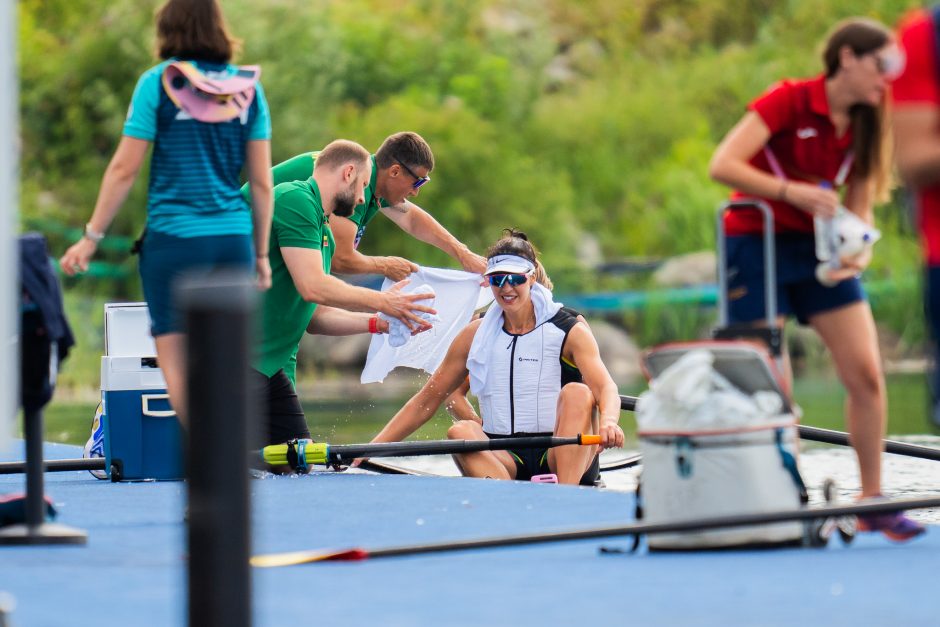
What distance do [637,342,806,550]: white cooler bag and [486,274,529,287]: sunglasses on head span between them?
116 inches

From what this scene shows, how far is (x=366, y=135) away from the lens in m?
38.4

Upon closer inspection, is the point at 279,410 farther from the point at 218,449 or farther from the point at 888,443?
the point at 218,449

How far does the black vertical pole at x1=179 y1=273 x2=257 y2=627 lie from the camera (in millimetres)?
3053

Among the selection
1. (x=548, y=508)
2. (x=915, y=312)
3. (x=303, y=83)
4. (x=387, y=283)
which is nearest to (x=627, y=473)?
(x=387, y=283)

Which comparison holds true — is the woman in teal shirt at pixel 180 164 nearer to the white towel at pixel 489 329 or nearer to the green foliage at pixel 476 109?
the white towel at pixel 489 329

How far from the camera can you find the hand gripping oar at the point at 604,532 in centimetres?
473

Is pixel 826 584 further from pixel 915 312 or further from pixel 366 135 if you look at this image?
pixel 366 135

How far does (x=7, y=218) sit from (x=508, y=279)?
425 centimetres

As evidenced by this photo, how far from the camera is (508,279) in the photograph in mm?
8055

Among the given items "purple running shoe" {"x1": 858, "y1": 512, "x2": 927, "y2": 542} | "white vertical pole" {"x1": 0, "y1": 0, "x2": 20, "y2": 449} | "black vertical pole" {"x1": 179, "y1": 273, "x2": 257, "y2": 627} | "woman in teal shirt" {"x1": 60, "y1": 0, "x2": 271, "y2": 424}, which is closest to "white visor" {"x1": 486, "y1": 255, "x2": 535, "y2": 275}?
"woman in teal shirt" {"x1": 60, "y1": 0, "x2": 271, "y2": 424}

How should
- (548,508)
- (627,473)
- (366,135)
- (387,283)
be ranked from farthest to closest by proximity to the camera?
1. (366,135)
2. (627,473)
3. (387,283)
4. (548,508)

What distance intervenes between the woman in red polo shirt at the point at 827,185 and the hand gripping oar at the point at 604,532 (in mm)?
489

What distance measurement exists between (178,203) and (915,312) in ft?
89.3

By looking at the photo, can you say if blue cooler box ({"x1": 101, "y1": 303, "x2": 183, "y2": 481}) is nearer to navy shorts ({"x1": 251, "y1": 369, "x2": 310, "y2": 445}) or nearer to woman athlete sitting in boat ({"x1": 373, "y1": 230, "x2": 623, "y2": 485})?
navy shorts ({"x1": 251, "y1": 369, "x2": 310, "y2": 445})
